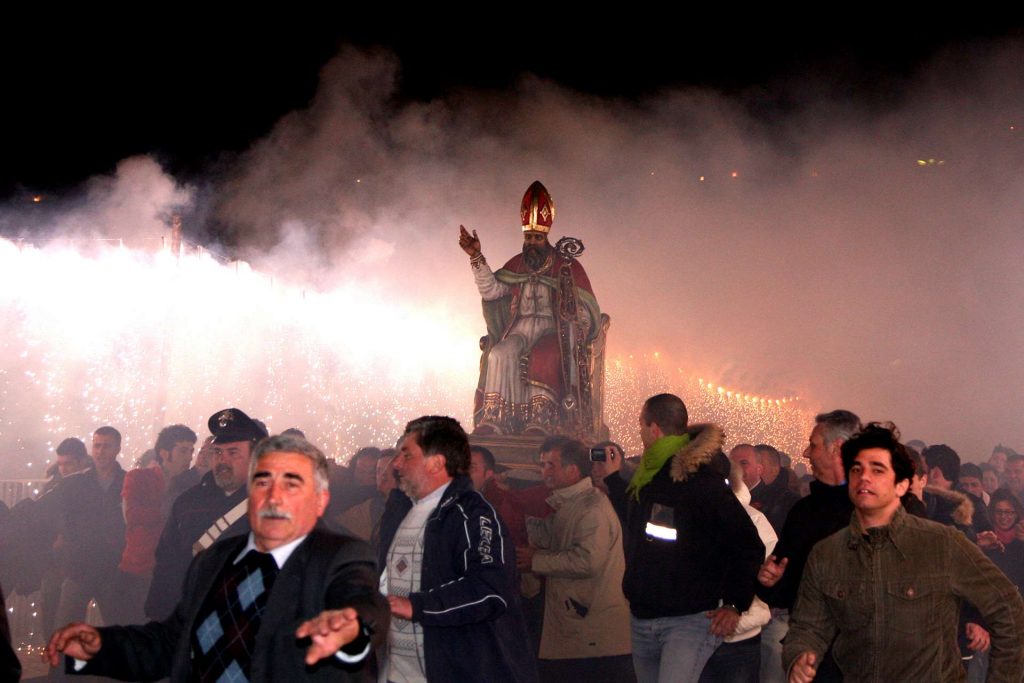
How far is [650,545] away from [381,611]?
211cm

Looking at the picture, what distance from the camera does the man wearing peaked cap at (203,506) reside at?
4809 millimetres

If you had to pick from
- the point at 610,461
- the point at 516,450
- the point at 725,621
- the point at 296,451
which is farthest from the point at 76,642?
the point at 516,450

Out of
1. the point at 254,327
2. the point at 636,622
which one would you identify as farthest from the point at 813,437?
the point at 254,327

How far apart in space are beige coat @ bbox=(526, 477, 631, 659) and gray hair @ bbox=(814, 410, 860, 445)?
1.56 m

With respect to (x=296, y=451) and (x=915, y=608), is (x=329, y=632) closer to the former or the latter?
(x=296, y=451)

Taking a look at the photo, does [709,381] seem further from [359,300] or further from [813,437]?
[813,437]

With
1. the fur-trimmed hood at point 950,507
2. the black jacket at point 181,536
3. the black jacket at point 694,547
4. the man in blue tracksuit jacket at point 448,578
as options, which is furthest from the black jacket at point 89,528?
the fur-trimmed hood at point 950,507

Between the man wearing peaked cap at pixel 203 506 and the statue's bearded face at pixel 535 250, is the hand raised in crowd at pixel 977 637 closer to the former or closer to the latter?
the man wearing peaked cap at pixel 203 506

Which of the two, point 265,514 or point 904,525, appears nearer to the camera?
point 265,514

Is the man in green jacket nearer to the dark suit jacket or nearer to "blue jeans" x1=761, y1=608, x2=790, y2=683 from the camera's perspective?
the dark suit jacket

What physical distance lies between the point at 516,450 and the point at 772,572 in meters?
6.04

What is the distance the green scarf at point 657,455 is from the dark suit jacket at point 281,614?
2019mm

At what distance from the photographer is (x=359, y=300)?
23500mm

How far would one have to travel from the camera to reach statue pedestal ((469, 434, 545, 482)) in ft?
31.4
